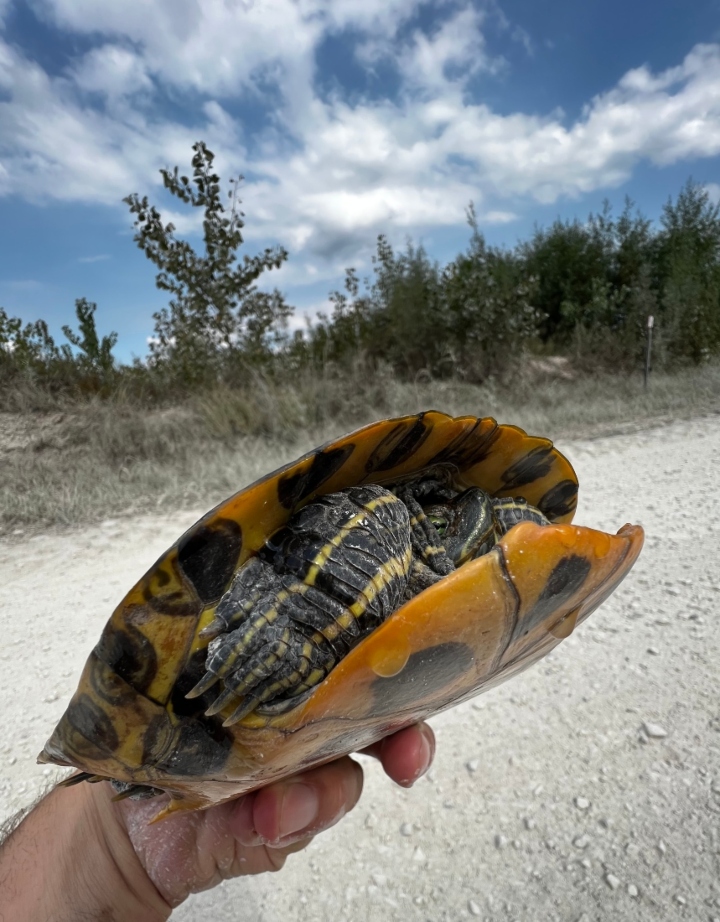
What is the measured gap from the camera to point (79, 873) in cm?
125

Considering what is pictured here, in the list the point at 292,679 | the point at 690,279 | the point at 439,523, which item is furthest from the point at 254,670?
the point at 690,279

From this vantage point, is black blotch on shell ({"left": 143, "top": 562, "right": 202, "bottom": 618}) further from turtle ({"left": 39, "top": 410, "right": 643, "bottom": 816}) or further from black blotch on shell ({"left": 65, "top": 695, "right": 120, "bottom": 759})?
black blotch on shell ({"left": 65, "top": 695, "right": 120, "bottom": 759})

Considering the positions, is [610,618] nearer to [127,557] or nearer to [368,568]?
[368,568]

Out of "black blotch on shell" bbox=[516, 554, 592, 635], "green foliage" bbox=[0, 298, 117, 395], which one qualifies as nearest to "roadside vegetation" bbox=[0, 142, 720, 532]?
"green foliage" bbox=[0, 298, 117, 395]

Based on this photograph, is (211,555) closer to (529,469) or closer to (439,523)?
(439,523)

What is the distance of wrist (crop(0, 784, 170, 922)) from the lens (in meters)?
1.21

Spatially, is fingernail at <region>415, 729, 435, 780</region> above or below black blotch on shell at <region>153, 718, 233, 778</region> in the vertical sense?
below

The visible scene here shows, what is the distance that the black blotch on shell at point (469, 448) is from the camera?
4.22 ft

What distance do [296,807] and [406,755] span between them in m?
0.28

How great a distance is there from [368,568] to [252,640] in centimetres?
22

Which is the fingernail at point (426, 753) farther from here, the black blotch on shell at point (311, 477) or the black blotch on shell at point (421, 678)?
the black blotch on shell at point (311, 477)

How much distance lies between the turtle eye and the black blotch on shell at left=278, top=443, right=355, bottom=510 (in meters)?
0.29

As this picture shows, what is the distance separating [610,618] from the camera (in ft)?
7.58

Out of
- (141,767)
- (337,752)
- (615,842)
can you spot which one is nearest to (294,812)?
(337,752)
